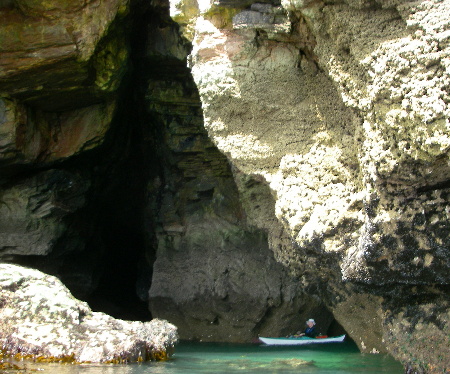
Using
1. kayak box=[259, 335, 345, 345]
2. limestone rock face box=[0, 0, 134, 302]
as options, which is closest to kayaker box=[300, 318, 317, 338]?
kayak box=[259, 335, 345, 345]

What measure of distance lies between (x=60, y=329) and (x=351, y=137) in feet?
12.0

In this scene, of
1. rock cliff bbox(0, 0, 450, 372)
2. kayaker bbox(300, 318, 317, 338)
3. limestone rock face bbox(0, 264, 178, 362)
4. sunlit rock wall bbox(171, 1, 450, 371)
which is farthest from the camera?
kayaker bbox(300, 318, 317, 338)

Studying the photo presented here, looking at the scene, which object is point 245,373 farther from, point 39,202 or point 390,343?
point 39,202

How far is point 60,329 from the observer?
6125mm

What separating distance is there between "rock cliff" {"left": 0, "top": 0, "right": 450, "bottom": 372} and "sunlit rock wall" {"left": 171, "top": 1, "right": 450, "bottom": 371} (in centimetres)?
2

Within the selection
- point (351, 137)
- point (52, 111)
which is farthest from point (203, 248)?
point (351, 137)

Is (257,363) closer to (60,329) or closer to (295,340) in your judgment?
(60,329)

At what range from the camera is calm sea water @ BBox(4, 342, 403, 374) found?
5.60 metres

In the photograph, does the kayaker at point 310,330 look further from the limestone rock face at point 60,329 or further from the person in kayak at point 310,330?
the limestone rock face at point 60,329

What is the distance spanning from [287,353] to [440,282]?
3956 mm

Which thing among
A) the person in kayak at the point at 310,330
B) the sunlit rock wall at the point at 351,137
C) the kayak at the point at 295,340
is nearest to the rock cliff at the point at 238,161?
the sunlit rock wall at the point at 351,137

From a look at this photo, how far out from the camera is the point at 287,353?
27.5ft

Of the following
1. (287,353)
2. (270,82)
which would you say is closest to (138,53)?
(270,82)

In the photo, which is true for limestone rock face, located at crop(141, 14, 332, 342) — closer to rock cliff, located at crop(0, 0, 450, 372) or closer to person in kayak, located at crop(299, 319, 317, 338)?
rock cliff, located at crop(0, 0, 450, 372)
